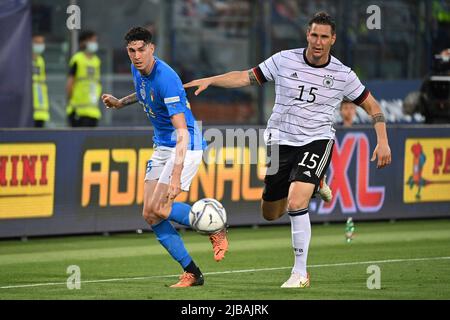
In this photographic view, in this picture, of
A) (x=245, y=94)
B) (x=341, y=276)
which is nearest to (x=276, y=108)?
(x=341, y=276)

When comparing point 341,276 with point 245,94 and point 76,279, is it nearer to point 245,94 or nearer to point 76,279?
point 76,279

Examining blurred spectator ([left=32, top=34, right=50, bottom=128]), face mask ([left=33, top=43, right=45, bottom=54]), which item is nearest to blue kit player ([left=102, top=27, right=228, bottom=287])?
blurred spectator ([left=32, top=34, right=50, bottom=128])

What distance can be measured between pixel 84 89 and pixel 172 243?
32.6 ft

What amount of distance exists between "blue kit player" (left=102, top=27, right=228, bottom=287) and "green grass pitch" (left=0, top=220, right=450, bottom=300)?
0.39 metres

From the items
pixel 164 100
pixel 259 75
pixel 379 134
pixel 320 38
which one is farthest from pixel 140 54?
pixel 379 134

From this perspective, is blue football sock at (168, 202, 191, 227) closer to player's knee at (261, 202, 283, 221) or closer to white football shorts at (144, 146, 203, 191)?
white football shorts at (144, 146, 203, 191)

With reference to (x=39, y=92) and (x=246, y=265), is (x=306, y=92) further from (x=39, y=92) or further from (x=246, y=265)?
(x=39, y=92)

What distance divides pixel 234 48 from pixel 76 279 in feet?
53.4

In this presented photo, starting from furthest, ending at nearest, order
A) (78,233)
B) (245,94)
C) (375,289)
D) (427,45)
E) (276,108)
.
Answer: (245,94) < (427,45) < (78,233) < (276,108) < (375,289)

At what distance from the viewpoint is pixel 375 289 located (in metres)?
10.1

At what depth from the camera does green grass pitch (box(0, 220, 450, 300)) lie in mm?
9953

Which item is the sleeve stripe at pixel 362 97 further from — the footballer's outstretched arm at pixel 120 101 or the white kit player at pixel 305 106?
the footballer's outstretched arm at pixel 120 101

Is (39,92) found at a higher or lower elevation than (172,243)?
higher

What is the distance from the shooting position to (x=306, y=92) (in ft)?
34.7
